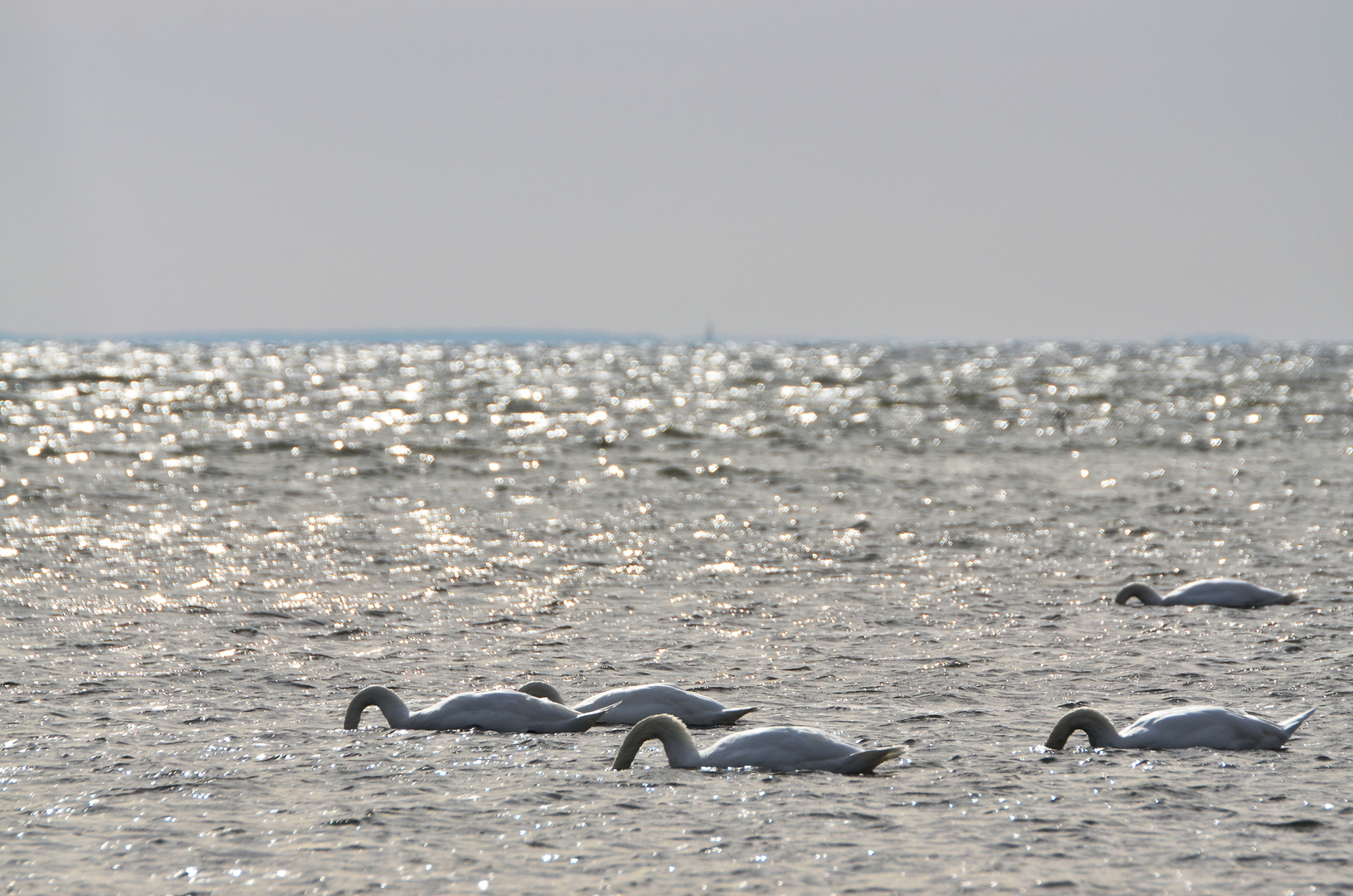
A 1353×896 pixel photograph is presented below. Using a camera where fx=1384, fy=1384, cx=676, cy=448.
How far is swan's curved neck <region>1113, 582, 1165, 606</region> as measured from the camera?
12672 millimetres

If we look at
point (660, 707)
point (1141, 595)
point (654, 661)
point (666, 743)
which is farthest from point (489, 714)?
point (1141, 595)

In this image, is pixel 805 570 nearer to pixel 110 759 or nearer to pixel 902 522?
pixel 902 522

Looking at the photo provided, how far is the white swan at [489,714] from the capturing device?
8172 mm

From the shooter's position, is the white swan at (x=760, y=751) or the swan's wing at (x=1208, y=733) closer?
the white swan at (x=760, y=751)

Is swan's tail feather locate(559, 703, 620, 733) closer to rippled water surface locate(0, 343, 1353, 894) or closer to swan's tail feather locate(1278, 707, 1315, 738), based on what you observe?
rippled water surface locate(0, 343, 1353, 894)

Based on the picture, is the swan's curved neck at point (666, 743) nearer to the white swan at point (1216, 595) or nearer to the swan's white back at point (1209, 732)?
the swan's white back at point (1209, 732)

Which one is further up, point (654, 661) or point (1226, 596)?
point (1226, 596)

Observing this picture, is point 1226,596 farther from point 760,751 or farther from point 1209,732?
point 760,751

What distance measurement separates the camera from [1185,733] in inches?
303

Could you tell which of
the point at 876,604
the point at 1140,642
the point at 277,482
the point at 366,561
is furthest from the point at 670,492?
the point at 1140,642

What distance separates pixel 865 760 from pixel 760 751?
1.86 ft

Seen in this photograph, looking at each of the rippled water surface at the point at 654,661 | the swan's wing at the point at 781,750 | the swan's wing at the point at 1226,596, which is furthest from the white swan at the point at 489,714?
the swan's wing at the point at 1226,596

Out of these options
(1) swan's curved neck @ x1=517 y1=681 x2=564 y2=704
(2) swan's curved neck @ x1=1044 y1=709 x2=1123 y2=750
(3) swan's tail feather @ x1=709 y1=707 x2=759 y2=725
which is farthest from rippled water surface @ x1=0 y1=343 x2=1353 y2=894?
(1) swan's curved neck @ x1=517 y1=681 x2=564 y2=704

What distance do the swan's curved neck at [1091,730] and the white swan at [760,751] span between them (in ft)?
2.98
